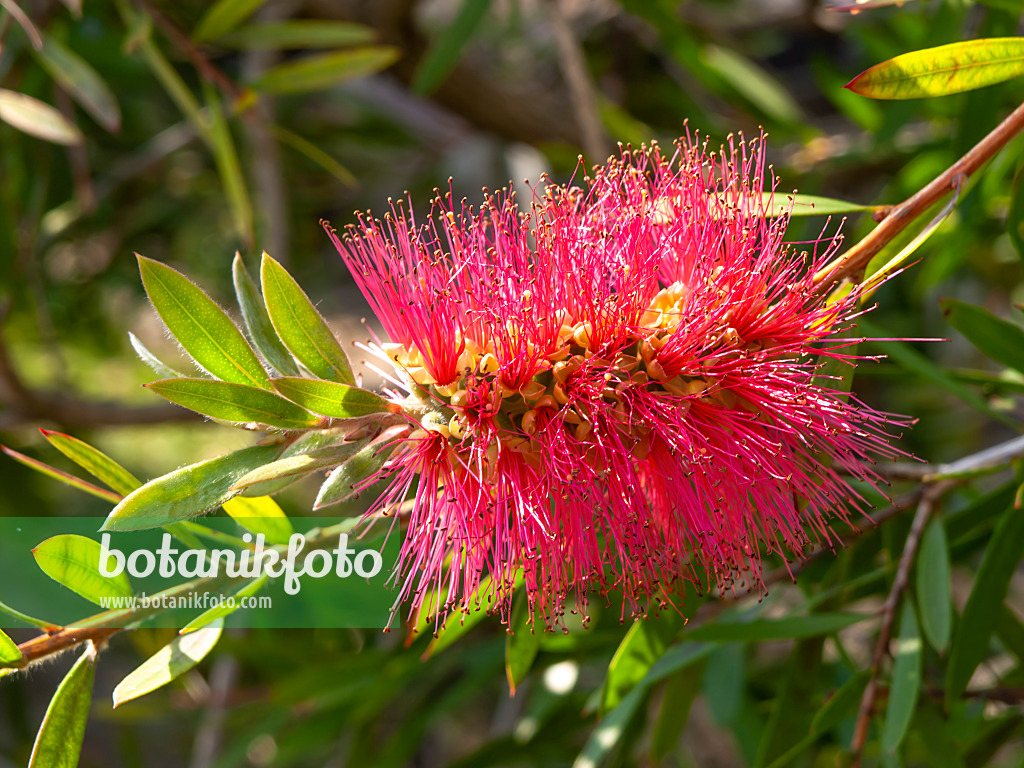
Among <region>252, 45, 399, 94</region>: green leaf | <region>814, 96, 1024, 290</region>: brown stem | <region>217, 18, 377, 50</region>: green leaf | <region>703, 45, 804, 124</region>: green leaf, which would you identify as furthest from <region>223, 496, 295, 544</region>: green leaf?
<region>703, 45, 804, 124</region>: green leaf

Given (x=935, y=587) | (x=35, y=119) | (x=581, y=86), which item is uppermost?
(x=581, y=86)

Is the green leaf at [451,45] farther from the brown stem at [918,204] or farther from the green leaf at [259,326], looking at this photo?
the brown stem at [918,204]

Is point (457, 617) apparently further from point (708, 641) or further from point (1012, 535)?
point (1012, 535)

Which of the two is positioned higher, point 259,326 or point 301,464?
point 259,326

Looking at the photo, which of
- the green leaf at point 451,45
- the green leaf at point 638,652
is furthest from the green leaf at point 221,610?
the green leaf at point 451,45

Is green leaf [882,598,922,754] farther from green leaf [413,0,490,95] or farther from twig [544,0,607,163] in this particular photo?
green leaf [413,0,490,95]

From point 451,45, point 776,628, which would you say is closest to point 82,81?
point 451,45

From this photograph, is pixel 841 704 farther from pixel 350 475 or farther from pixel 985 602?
pixel 350 475
